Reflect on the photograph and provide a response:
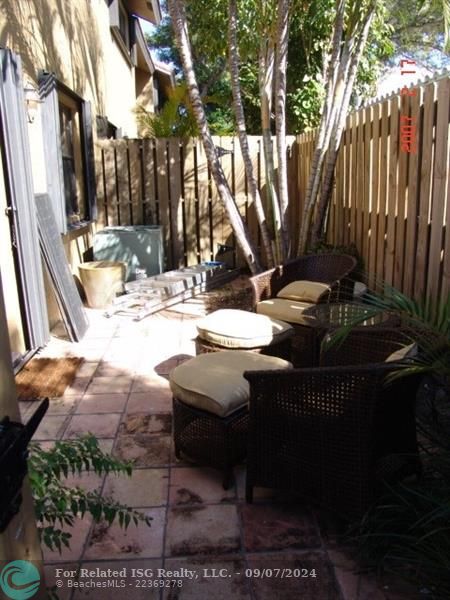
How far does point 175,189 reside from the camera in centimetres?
789

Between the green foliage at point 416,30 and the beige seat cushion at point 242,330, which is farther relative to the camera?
the green foliage at point 416,30

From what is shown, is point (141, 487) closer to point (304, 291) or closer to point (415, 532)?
point (415, 532)

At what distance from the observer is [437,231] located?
136 inches

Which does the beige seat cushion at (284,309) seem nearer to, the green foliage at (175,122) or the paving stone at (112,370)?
the paving stone at (112,370)

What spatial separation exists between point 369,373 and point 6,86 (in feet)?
11.5

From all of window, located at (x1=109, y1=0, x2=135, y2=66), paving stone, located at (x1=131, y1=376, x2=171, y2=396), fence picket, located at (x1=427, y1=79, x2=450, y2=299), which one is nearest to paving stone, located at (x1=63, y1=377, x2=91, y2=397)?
paving stone, located at (x1=131, y1=376, x2=171, y2=396)

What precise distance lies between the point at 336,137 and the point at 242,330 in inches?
111

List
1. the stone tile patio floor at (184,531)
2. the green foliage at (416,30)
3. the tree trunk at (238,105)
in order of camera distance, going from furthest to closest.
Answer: the green foliage at (416,30), the tree trunk at (238,105), the stone tile patio floor at (184,531)

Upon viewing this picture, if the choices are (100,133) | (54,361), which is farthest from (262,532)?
(100,133)

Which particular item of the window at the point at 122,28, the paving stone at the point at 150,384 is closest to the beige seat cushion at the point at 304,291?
the paving stone at the point at 150,384

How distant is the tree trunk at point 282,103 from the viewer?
534cm

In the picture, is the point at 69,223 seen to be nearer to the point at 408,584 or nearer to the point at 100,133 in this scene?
the point at 100,133

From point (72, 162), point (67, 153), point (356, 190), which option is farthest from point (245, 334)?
point (72, 162)

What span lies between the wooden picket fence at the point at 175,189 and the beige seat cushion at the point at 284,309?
3.58 metres
